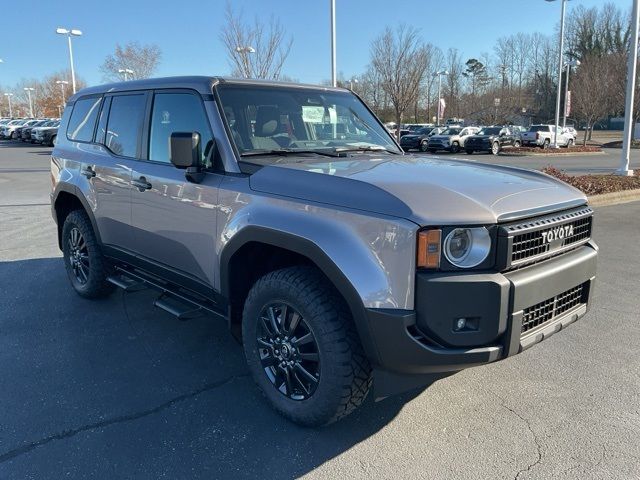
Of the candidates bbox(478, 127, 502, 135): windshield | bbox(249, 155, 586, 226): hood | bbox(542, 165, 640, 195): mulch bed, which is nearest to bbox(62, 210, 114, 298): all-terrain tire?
bbox(249, 155, 586, 226): hood

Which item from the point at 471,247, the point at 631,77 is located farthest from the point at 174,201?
the point at 631,77

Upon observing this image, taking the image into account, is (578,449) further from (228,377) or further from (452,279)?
(228,377)

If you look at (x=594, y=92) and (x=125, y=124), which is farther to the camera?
(x=594, y=92)

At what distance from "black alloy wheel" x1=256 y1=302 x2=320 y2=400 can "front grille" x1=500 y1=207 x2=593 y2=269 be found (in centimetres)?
112

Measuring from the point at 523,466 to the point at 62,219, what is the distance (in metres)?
4.92

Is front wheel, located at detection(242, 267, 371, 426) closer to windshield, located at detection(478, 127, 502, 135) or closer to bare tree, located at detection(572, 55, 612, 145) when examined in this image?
windshield, located at detection(478, 127, 502, 135)

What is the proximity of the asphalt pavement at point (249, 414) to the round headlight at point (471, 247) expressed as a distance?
1.06 metres

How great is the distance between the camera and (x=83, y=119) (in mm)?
5227

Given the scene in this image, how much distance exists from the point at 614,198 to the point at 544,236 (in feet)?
33.0

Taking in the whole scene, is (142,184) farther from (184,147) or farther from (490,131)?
(490,131)

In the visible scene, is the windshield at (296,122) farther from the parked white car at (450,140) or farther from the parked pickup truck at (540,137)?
the parked pickup truck at (540,137)

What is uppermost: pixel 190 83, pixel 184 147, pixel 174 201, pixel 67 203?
pixel 190 83

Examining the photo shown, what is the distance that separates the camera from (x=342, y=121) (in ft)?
14.0

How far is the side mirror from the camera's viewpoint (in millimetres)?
3281
